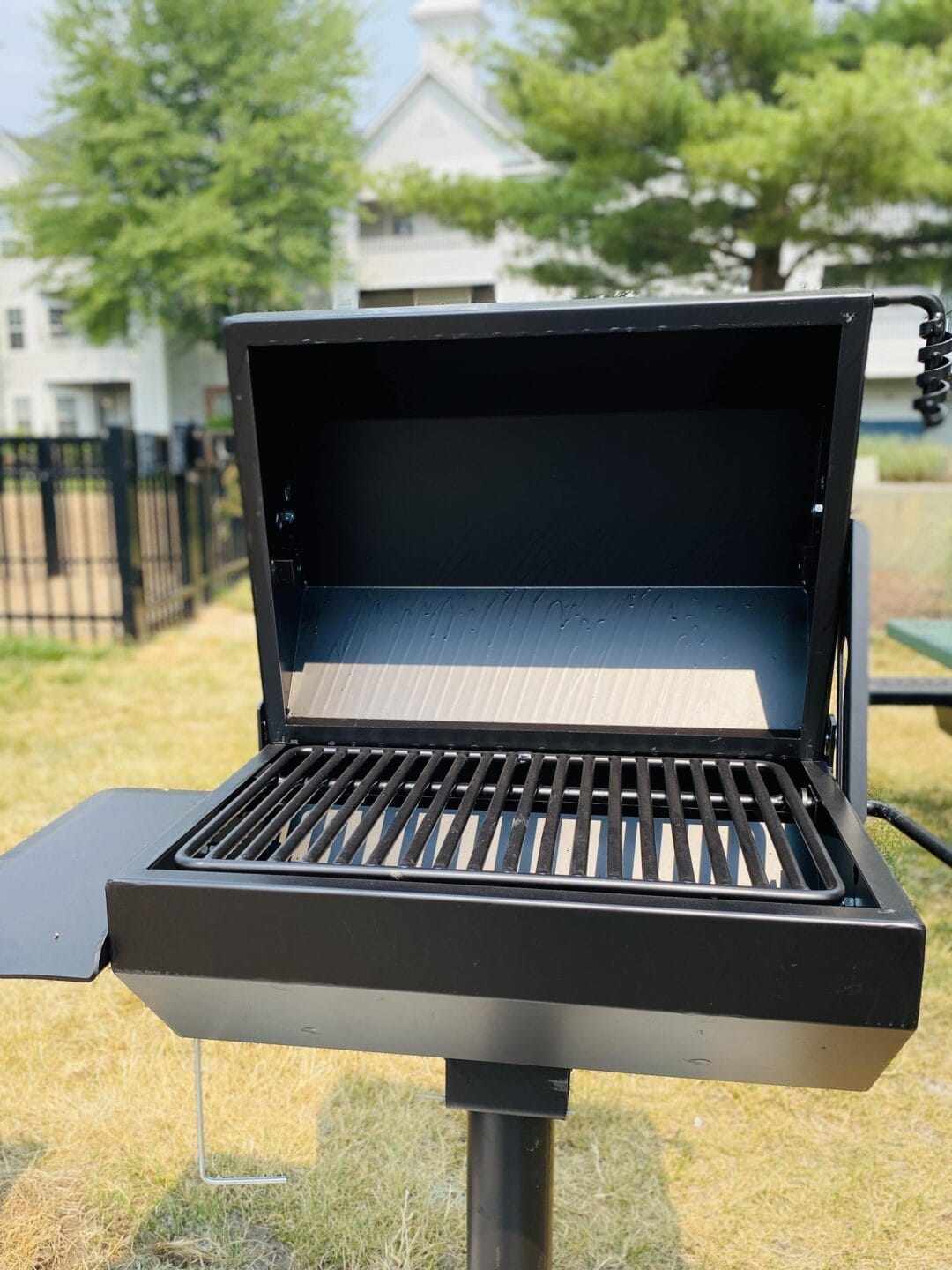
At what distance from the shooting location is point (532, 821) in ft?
4.23

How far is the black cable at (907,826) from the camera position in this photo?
1275mm

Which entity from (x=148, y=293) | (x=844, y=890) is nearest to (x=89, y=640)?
(x=844, y=890)

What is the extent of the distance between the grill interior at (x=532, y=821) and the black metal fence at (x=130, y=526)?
Result: 5.01 meters

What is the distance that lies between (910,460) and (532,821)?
793 cm

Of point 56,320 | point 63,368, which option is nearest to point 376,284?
point 56,320

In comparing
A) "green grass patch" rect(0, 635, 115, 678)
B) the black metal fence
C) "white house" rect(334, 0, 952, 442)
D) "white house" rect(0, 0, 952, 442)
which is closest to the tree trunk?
"white house" rect(0, 0, 952, 442)

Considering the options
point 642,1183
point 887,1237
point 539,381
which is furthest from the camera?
point 642,1183

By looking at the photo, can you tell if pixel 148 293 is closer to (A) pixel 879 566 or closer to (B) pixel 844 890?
(A) pixel 879 566

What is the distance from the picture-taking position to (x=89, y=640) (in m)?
6.27

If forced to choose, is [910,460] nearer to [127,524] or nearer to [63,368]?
[127,524]

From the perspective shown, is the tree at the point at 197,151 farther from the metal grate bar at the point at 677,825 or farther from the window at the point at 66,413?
the metal grate bar at the point at 677,825

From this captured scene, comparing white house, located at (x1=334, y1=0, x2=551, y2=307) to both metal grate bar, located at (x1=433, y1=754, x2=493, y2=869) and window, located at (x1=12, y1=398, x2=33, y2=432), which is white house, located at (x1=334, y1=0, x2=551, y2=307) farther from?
metal grate bar, located at (x1=433, y1=754, x2=493, y2=869)

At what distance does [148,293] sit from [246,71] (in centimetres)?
470

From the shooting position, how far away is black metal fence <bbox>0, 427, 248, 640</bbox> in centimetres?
591
